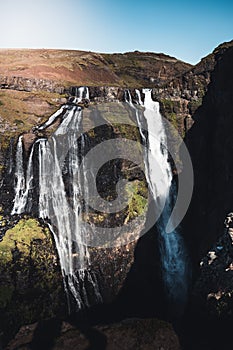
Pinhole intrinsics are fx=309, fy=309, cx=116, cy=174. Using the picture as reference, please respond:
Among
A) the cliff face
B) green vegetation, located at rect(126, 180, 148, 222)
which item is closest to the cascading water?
green vegetation, located at rect(126, 180, 148, 222)

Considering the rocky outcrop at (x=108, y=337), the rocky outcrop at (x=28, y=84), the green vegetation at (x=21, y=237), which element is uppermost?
the rocky outcrop at (x=28, y=84)

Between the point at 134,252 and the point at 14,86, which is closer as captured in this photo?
the point at 134,252

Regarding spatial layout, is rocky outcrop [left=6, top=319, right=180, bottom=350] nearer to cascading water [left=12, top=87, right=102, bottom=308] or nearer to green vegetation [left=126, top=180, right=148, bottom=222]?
cascading water [left=12, top=87, right=102, bottom=308]

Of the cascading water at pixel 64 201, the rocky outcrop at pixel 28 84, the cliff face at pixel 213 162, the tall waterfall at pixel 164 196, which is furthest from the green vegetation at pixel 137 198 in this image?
the rocky outcrop at pixel 28 84

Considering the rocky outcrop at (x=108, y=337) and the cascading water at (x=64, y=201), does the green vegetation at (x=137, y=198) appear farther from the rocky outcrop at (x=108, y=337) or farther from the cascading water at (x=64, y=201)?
the rocky outcrop at (x=108, y=337)

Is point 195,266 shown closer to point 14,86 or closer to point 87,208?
point 87,208

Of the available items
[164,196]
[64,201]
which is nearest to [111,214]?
[64,201]

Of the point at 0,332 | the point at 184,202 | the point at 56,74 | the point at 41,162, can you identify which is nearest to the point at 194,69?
the point at 184,202
